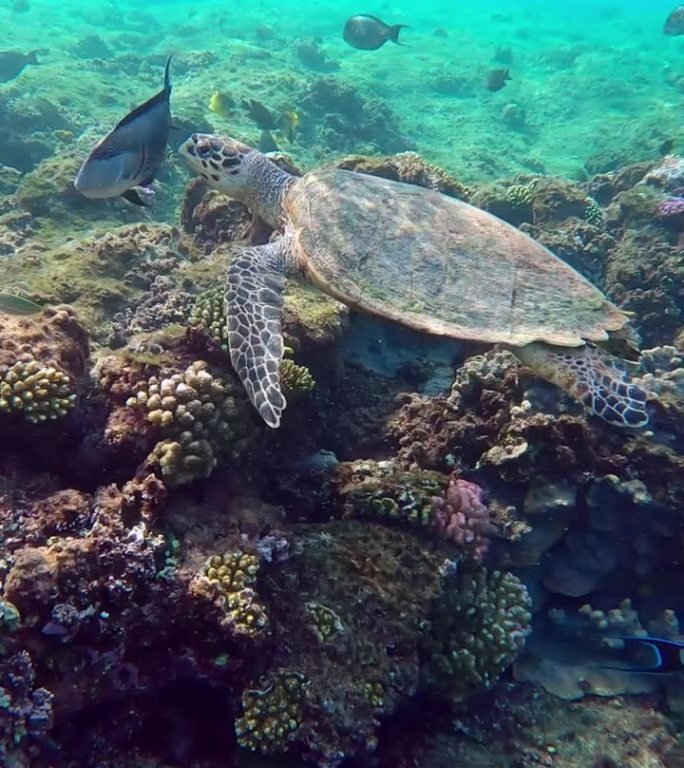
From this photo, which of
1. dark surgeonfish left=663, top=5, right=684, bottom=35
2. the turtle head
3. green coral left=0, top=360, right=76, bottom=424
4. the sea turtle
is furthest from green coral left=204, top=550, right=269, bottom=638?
dark surgeonfish left=663, top=5, right=684, bottom=35

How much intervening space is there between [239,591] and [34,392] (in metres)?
1.60

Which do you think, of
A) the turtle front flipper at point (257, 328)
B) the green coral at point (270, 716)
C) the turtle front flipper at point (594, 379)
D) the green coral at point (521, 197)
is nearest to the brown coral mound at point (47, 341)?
the turtle front flipper at point (257, 328)

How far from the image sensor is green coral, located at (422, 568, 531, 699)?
3.54 meters

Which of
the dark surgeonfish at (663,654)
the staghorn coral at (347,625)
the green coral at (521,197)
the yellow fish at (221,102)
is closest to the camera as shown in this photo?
the staghorn coral at (347,625)

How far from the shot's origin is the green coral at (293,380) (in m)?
3.83

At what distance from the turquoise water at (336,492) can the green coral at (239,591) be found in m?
0.01

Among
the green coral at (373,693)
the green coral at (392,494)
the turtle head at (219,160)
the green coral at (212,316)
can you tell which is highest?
the turtle head at (219,160)

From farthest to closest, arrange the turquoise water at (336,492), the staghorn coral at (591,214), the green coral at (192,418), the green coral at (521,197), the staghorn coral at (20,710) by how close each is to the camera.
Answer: the green coral at (521,197)
the staghorn coral at (591,214)
the green coral at (192,418)
the turquoise water at (336,492)
the staghorn coral at (20,710)

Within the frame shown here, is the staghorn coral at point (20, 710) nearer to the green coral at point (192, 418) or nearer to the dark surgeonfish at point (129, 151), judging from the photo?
the green coral at point (192, 418)

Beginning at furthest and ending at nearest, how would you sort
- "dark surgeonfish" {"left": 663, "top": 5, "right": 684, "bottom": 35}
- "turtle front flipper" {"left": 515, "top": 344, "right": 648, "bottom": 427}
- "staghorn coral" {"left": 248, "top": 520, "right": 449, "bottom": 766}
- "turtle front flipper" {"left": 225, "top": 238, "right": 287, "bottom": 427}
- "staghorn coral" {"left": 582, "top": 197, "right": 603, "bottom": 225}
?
"dark surgeonfish" {"left": 663, "top": 5, "right": 684, "bottom": 35}
"staghorn coral" {"left": 582, "top": 197, "right": 603, "bottom": 225}
"turtle front flipper" {"left": 515, "top": 344, "right": 648, "bottom": 427}
"turtle front flipper" {"left": 225, "top": 238, "right": 287, "bottom": 427}
"staghorn coral" {"left": 248, "top": 520, "right": 449, "bottom": 766}

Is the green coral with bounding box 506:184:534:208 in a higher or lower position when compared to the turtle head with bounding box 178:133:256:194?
lower

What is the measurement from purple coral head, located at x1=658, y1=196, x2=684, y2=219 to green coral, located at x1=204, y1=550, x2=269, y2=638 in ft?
25.5

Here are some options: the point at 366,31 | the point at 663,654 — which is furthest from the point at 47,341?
the point at 366,31

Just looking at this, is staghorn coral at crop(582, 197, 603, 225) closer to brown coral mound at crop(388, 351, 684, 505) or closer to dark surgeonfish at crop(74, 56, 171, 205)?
brown coral mound at crop(388, 351, 684, 505)
